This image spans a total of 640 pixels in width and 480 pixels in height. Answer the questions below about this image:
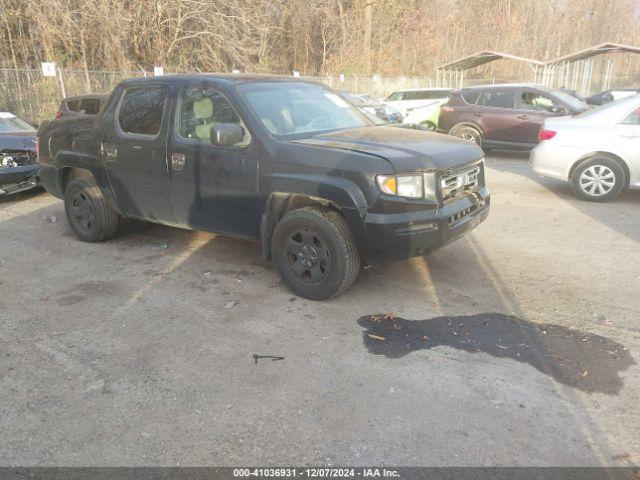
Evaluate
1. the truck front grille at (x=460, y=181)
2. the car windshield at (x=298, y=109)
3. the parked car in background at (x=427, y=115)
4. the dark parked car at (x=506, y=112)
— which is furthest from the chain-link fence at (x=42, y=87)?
the truck front grille at (x=460, y=181)

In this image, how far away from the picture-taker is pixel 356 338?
12.1ft

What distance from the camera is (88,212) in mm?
5898

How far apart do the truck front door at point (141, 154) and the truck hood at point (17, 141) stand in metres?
3.64

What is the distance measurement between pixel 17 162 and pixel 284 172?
19.7ft

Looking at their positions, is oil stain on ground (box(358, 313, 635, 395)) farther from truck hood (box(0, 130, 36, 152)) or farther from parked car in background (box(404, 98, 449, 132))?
parked car in background (box(404, 98, 449, 132))

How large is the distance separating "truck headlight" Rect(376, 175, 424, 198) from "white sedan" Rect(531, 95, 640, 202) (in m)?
4.90

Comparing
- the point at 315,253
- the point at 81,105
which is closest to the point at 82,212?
the point at 315,253

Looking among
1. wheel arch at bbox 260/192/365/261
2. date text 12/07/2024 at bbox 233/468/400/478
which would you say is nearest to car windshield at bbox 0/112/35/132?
wheel arch at bbox 260/192/365/261

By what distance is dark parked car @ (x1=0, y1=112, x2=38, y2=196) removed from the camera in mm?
7938

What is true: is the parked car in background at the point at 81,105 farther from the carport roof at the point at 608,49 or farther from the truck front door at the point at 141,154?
the carport roof at the point at 608,49

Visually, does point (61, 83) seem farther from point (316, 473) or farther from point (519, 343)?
point (316, 473)

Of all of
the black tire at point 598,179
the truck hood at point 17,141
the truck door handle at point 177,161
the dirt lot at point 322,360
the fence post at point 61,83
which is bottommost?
the dirt lot at point 322,360

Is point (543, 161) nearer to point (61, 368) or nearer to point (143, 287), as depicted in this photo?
point (143, 287)

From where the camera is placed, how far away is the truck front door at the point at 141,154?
4.97 metres
